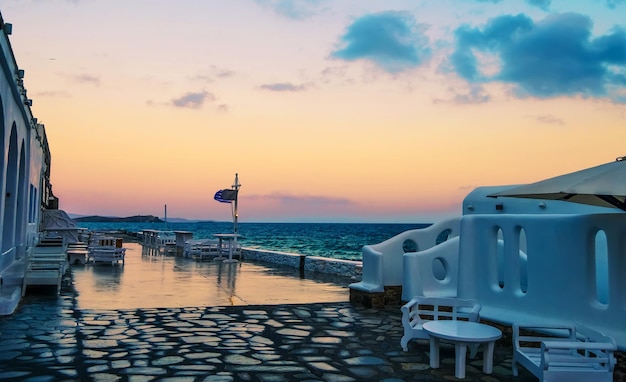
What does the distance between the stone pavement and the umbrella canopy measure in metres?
1.72

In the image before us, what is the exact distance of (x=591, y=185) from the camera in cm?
424

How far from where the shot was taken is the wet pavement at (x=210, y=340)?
4.51m

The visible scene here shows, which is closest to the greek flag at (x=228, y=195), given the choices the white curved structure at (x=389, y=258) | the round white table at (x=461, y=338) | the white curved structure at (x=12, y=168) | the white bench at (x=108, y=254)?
the white bench at (x=108, y=254)

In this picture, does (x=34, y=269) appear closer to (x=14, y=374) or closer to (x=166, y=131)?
(x=14, y=374)

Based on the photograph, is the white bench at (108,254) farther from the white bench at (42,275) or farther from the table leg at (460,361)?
the table leg at (460,361)

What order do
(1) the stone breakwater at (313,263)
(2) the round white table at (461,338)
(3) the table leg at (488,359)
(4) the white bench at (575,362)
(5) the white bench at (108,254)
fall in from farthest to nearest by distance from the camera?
1. (5) the white bench at (108,254)
2. (1) the stone breakwater at (313,263)
3. (3) the table leg at (488,359)
4. (2) the round white table at (461,338)
5. (4) the white bench at (575,362)

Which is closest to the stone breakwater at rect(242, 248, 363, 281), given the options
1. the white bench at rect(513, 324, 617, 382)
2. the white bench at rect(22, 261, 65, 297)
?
the white bench at rect(22, 261, 65, 297)

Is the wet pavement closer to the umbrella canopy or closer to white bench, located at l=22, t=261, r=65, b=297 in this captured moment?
white bench, located at l=22, t=261, r=65, b=297

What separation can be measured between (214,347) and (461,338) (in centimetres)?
257

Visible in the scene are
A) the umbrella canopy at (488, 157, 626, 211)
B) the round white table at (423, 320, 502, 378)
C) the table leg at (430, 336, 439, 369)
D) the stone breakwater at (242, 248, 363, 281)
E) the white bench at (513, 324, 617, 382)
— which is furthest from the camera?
the stone breakwater at (242, 248, 363, 281)

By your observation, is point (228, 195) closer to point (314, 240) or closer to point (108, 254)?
point (108, 254)

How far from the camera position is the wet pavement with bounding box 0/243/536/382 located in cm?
451

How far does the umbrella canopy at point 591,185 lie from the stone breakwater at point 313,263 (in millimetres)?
7040

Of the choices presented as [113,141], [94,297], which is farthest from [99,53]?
[113,141]
